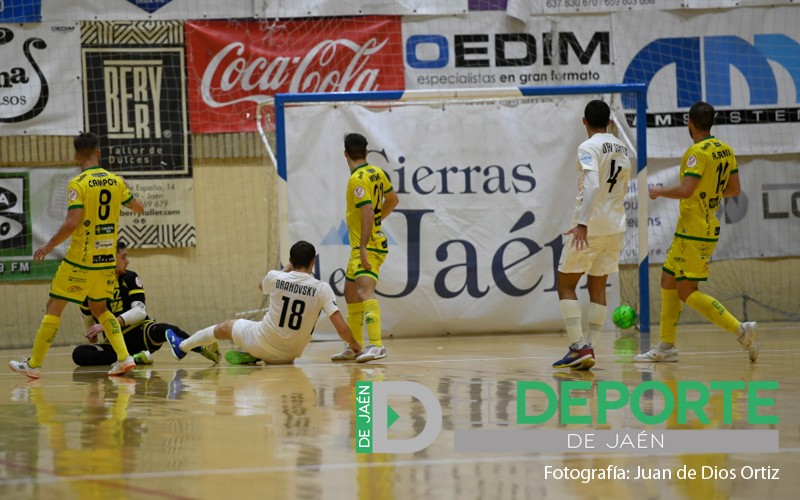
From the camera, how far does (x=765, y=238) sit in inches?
552

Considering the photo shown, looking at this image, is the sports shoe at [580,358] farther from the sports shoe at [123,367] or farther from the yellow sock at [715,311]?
the sports shoe at [123,367]

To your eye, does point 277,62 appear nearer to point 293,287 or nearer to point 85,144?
point 85,144

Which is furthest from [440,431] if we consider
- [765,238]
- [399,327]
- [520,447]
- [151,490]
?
[765,238]

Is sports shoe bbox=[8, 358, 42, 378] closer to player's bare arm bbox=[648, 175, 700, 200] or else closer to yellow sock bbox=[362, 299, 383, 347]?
yellow sock bbox=[362, 299, 383, 347]

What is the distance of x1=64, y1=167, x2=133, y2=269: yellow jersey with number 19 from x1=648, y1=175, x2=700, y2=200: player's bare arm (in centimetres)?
434

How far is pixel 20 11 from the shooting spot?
42.0 ft

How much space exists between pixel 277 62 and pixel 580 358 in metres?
6.65

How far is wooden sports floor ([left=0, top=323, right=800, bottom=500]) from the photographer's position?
425cm

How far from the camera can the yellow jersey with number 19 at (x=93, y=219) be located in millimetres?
8617

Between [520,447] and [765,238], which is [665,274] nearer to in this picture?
[520,447]

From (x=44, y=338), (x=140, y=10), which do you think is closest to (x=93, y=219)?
(x=44, y=338)

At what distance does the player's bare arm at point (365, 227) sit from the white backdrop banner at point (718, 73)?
5.37 meters

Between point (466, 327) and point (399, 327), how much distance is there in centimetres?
77

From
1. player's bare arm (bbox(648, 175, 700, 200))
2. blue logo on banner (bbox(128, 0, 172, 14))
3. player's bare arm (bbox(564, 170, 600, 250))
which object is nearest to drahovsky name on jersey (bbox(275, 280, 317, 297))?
player's bare arm (bbox(564, 170, 600, 250))
